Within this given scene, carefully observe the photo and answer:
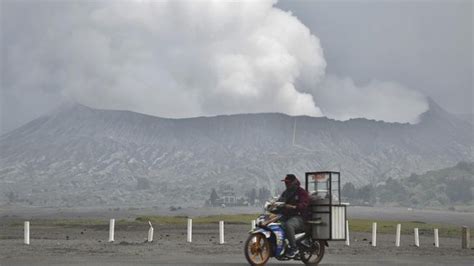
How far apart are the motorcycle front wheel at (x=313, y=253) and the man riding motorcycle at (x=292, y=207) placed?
63cm

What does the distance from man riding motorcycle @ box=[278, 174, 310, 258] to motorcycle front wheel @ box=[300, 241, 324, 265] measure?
0.63 meters

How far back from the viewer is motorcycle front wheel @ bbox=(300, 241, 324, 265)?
2212 centimetres

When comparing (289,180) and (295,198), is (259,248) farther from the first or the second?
(289,180)

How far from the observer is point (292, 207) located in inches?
836

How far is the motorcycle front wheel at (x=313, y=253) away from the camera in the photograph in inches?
871

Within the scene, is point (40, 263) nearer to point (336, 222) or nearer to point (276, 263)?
point (276, 263)

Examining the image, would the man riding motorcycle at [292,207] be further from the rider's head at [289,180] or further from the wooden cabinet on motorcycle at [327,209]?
the wooden cabinet on motorcycle at [327,209]

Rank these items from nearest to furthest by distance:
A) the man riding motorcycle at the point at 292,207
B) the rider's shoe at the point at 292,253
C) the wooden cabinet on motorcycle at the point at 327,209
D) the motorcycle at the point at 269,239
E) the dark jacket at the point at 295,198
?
the motorcycle at the point at 269,239
the man riding motorcycle at the point at 292,207
the rider's shoe at the point at 292,253
the dark jacket at the point at 295,198
the wooden cabinet on motorcycle at the point at 327,209

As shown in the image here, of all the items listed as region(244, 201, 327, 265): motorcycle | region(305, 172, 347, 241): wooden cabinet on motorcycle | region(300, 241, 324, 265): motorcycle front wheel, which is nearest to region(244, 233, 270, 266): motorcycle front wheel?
region(244, 201, 327, 265): motorcycle

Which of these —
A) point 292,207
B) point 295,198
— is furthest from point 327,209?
point 292,207

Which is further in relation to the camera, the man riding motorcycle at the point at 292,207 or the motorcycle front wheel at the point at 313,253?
the motorcycle front wheel at the point at 313,253

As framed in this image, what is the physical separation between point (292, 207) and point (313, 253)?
79.9 inches

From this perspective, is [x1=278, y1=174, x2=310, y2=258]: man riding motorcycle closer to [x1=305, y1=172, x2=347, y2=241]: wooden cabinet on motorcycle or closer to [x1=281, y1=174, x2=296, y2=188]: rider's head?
[x1=281, y1=174, x2=296, y2=188]: rider's head

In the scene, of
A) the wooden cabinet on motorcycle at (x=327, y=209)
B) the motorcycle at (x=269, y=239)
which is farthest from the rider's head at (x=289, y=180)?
the wooden cabinet on motorcycle at (x=327, y=209)
